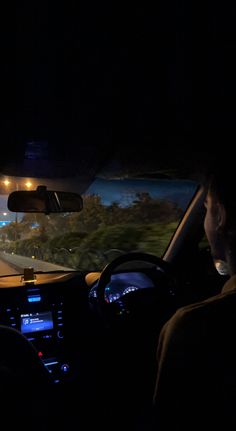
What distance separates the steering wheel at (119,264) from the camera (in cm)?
304

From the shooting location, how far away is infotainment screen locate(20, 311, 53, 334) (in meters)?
3.93

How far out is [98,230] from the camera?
23.5 feet

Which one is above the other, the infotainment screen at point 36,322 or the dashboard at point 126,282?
the dashboard at point 126,282

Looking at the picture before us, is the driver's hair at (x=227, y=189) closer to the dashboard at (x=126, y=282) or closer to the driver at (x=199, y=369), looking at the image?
the driver at (x=199, y=369)

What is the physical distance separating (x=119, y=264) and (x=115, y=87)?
2837 millimetres

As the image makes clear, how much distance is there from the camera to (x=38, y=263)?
18.3 feet

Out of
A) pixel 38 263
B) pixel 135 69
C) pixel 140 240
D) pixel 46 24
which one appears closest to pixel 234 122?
pixel 135 69

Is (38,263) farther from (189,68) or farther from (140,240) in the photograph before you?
(189,68)

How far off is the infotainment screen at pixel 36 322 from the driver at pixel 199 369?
2469 millimetres

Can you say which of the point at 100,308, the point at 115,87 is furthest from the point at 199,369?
the point at 115,87

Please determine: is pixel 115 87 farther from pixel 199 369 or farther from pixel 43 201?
pixel 199 369

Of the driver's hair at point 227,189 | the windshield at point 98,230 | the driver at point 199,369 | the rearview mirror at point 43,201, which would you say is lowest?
the windshield at point 98,230

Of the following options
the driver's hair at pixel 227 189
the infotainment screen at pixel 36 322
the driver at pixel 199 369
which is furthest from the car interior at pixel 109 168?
the driver at pixel 199 369

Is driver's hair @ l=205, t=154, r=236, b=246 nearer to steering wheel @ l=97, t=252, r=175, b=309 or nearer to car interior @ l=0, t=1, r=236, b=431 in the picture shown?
car interior @ l=0, t=1, r=236, b=431
